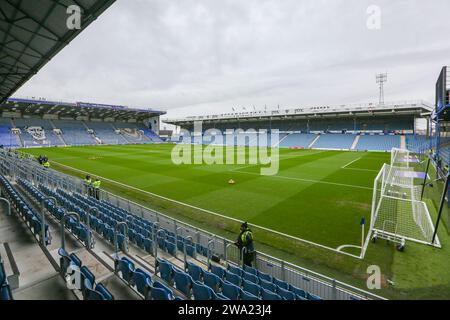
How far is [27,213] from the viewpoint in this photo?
292 inches

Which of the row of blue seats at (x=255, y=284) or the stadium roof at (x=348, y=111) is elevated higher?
the stadium roof at (x=348, y=111)

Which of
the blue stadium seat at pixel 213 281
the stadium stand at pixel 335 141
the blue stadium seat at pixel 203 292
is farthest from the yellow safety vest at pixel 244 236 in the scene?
the stadium stand at pixel 335 141

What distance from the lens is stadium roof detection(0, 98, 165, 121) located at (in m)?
51.4

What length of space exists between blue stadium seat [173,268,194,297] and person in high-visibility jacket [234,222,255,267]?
2.28m

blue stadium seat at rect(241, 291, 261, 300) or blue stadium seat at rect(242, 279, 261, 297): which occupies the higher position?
blue stadium seat at rect(241, 291, 261, 300)

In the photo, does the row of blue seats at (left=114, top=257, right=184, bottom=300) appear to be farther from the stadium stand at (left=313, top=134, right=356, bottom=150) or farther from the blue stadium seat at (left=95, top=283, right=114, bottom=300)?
the stadium stand at (left=313, top=134, right=356, bottom=150)

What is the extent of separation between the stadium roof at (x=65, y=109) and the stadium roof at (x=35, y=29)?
4462cm

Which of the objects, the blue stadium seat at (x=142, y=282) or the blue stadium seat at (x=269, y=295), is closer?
the blue stadium seat at (x=142, y=282)

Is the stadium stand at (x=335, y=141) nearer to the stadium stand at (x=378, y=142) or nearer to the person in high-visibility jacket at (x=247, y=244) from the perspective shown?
the stadium stand at (x=378, y=142)

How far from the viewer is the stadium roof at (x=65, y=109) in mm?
51375

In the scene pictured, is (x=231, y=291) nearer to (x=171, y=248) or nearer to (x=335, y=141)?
(x=171, y=248)

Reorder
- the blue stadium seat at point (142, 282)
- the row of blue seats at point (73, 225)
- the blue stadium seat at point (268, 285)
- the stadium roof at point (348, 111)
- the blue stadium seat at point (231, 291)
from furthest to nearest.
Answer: the stadium roof at point (348, 111)
the row of blue seats at point (73, 225)
the blue stadium seat at point (268, 285)
the blue stadium seat at point (231, 291)
the blue stadium seat at point (142, 282)

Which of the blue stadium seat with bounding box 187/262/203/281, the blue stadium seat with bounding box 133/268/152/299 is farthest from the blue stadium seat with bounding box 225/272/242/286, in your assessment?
the blue stadium seat with bounding box 133/268/152/299
